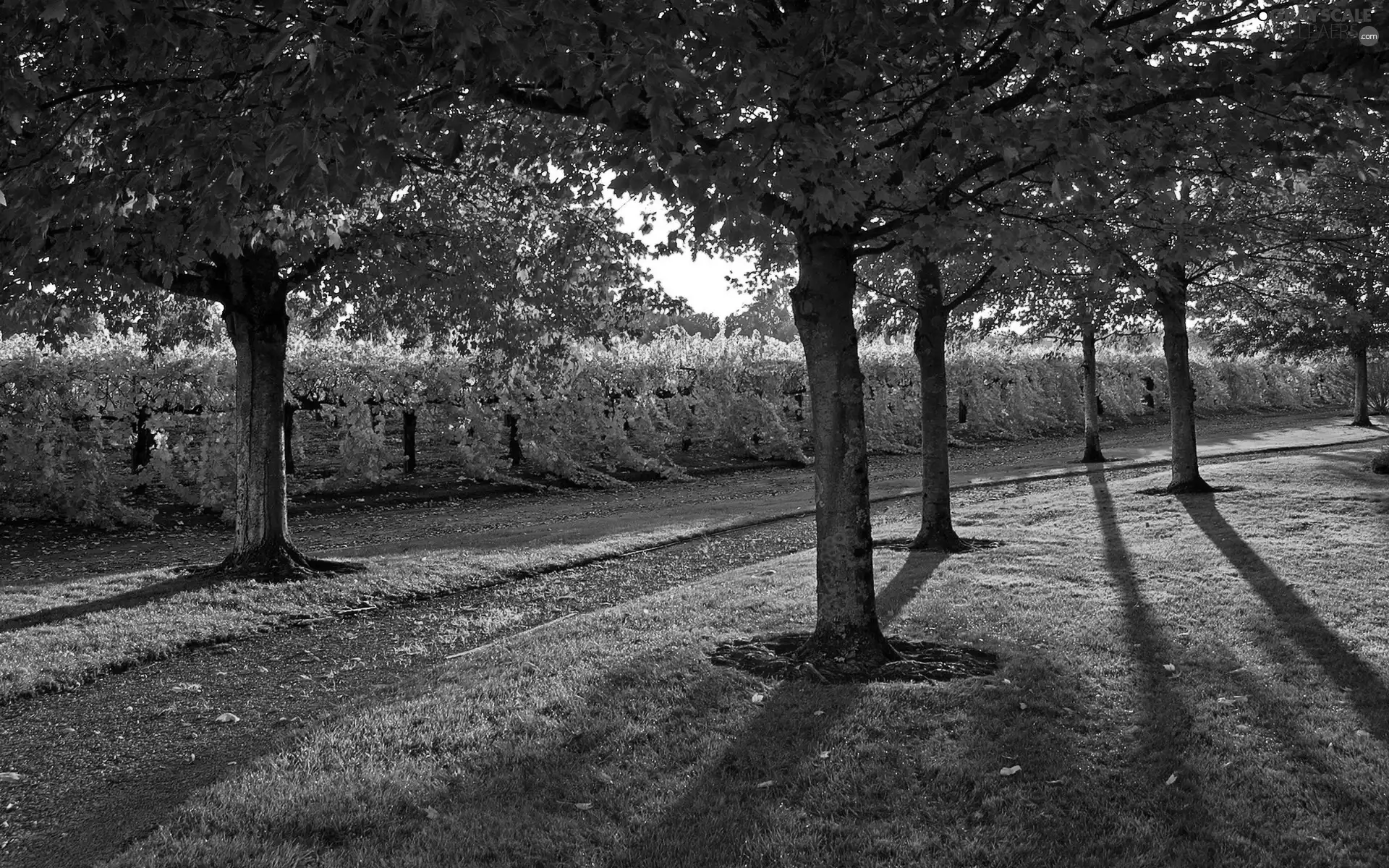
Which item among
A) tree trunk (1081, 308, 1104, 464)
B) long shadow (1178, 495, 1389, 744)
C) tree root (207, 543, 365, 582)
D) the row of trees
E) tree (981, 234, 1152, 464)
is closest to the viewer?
the row of trees

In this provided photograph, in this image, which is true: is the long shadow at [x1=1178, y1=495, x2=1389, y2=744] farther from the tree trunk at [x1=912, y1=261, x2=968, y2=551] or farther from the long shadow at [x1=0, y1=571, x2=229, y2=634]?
the long shadow at [x1=0, y1=571, x2=229, y2=634]

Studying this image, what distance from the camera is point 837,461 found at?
6719mm

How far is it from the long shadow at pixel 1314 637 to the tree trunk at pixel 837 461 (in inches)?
108

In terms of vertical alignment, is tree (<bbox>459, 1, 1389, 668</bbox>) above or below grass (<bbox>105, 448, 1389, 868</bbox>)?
above

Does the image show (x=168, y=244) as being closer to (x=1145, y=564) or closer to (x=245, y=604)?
(x=245, y=604)

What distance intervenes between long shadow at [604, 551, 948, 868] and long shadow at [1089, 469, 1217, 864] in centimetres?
147

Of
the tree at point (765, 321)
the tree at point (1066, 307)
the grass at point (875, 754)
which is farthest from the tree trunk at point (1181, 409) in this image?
the tree at point (765, 321)

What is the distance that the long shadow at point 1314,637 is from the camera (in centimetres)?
552

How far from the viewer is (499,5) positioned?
3730mm

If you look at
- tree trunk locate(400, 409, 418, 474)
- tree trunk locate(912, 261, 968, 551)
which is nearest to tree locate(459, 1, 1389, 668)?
tree trunk locate(912, 261, 968, 551)

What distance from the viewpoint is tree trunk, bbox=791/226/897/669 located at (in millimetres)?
6668

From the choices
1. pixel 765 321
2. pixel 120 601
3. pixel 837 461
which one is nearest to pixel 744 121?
pixel 837 461

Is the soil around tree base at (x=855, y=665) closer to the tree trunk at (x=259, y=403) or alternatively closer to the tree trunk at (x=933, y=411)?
the tree trunk at (x=933, y=411)

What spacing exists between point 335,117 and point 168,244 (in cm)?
312
